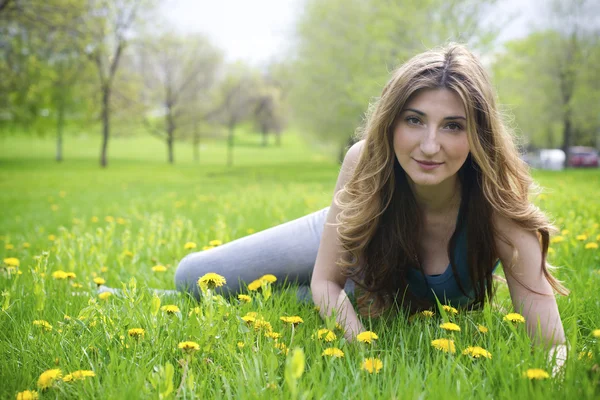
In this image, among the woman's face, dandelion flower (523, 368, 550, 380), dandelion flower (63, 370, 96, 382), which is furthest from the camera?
the woman's face

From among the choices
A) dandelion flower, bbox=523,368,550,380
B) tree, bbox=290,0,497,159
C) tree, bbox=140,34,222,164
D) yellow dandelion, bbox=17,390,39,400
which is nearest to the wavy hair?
dandelion flower, bbox=523,368,550,380

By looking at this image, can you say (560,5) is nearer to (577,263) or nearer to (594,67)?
(594,67)

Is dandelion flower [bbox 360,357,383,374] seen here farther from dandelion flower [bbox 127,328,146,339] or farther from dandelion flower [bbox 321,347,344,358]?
dandelion flower [bbox 127,328,146,339]

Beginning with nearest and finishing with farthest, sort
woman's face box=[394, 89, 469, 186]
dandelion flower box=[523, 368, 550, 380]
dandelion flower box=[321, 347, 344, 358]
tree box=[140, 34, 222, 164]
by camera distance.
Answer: dandelion flower box=[523, 368, 550, 380] < dandelion flower box=[321, 347, 344, 358] < woman's face box=[394, 89, 469, 186] < tree box=[140, 34, 222, 164]

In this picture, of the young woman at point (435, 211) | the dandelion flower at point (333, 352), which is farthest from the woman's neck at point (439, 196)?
the dandelion flower at point (333, 352)

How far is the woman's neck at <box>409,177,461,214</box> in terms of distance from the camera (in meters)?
2.01

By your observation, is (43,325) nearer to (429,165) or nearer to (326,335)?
(326,335)

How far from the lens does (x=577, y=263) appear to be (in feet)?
9.41

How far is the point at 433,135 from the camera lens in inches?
68.5

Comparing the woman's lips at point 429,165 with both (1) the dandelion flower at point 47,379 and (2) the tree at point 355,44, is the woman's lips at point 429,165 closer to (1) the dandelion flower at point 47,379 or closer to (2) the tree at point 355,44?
(1) the dandelion flower at point 47,379

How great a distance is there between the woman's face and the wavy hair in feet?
0.11

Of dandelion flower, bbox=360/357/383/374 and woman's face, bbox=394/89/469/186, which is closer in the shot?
dandelion flower, bbox=360/357/383/374

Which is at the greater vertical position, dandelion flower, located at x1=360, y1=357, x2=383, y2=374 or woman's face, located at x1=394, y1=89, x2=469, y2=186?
woman's face, located at x1=394, y1=89, x2=469, y2=186

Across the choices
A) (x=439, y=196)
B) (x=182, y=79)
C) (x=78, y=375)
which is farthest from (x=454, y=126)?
(x=182, y=79)
